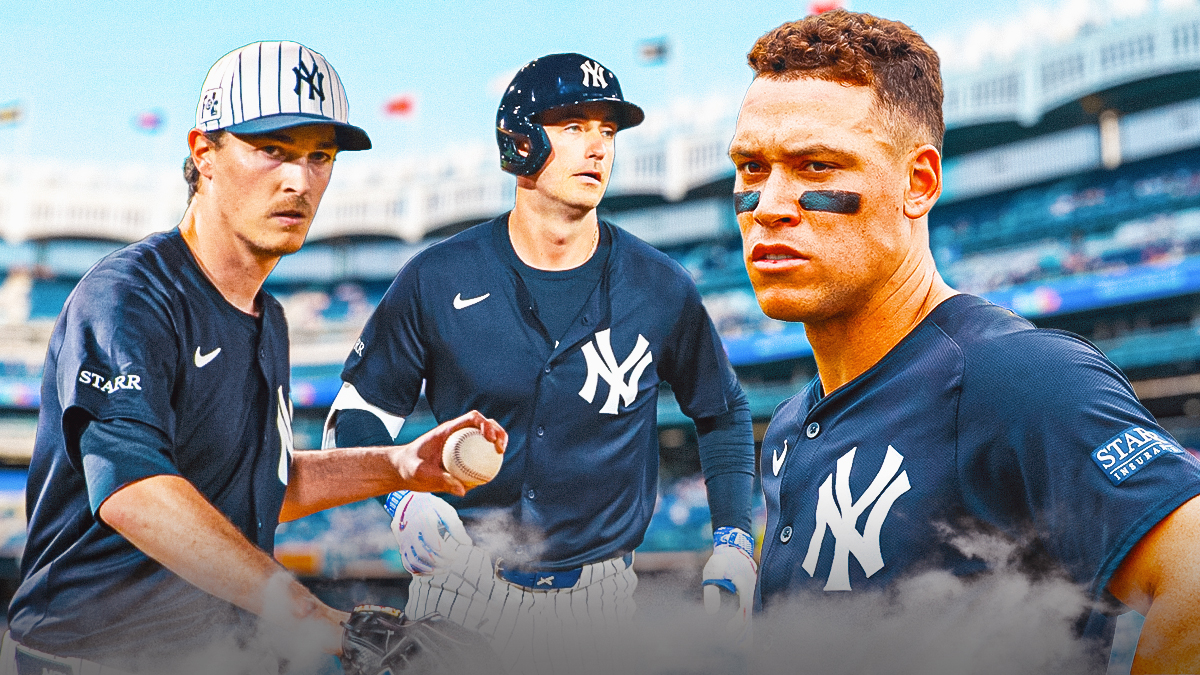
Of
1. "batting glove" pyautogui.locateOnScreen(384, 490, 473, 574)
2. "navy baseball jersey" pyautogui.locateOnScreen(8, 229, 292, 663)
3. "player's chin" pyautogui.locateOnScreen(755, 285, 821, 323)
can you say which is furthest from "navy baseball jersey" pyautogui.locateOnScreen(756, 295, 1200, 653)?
"navy baseball jersey" pyautogui.locateOnScreen(8, 229, 292, 663)

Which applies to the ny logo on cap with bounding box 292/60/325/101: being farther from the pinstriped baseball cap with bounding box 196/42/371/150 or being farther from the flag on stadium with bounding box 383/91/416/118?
the flag on stadium with bounding box 383/91/416/118

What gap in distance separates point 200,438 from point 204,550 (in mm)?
219

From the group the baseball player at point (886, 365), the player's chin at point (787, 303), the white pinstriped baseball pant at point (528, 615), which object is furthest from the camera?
the white pinstriped baseball pant at point (528, 615)

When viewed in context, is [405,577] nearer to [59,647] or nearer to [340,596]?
[340,596]

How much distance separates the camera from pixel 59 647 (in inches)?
72.5

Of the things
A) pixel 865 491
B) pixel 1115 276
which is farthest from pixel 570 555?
pixel 1115 276

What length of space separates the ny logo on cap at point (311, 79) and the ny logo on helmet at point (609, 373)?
0.77 m

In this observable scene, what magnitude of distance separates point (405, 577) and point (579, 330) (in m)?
0.63

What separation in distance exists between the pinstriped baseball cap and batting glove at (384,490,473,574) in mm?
756

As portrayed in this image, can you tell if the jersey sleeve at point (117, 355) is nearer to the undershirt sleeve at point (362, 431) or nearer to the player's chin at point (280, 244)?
the player's chin at point (280, 244)

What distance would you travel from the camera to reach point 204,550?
1.76 metres

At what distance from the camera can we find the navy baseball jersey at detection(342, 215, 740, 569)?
6.54ft

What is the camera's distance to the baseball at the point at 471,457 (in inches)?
75.8

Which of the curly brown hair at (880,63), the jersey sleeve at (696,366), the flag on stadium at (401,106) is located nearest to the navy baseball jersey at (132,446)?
the flag on stadium at (401,106)
